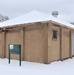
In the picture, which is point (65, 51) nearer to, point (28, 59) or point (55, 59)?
point (55, 59)

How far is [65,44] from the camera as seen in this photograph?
16375 millimetres

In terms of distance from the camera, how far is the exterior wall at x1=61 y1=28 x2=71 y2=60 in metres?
15.8

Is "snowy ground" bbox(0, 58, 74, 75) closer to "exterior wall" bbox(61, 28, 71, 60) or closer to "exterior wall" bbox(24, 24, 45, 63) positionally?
"exterior wall" bbox(24, 24, 45, 63)

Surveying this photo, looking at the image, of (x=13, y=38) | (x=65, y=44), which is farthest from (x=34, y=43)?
(x=65, y=44)

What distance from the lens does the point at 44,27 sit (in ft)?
43.8

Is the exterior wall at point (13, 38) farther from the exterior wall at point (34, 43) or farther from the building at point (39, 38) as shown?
the exterior wall at point (34, 43)

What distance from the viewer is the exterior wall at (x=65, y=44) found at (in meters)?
15.8

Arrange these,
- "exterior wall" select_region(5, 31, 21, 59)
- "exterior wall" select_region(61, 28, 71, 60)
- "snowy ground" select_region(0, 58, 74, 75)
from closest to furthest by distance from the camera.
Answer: "snowy ground" select_region(0, 58, 74, 75), "exterior wall" select_region(5, 31, 21, 59), "exterior wall" select_region(61, 28, 71, 60)

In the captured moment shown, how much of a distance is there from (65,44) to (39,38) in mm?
3459

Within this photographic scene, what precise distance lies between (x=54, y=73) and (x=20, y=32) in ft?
20.6

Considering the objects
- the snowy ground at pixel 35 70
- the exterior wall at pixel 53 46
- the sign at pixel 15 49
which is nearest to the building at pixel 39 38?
the exterior wall at pixel 53 46

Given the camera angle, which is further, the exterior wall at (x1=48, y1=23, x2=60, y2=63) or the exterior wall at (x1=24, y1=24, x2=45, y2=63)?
the exterior wall at (x1=24, y1=24, x2=45, y2=63)

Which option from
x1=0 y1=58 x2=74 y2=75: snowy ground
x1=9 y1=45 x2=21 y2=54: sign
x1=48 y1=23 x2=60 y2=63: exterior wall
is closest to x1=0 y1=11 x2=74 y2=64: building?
x1=48 y1=23 x2=60 y2=63: exterior wall

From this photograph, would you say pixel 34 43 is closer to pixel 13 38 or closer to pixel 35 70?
pixel 13 38
